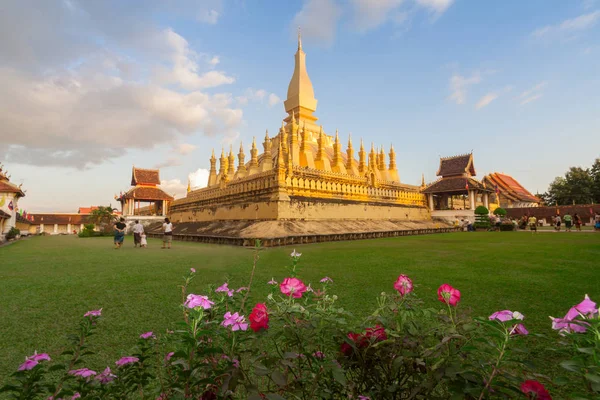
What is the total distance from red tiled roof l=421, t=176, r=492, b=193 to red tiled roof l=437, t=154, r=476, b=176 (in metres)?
0.90

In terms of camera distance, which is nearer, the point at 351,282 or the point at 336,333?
the point at 336,333

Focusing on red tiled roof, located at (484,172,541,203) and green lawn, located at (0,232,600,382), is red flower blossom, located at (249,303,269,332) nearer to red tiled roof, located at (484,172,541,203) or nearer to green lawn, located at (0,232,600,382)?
green lawn, located at (0,232,600,382)

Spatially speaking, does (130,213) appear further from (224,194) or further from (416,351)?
(416,351)

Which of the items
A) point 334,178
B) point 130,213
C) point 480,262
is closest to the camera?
point 480,262

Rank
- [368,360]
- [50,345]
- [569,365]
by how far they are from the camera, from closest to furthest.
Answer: [569,365] < [368,360] < [50,345]

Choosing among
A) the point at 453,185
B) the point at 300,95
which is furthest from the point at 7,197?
the point at 453,185

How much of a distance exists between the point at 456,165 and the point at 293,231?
863 inches

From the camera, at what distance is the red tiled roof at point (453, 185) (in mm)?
25188

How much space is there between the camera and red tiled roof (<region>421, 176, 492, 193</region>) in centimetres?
2519

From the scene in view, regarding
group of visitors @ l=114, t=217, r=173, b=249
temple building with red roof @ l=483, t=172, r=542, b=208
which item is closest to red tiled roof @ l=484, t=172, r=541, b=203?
temple building with red roof @ l=483, t=172, r=542, b=208

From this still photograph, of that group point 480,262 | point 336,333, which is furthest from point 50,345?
point 480,262

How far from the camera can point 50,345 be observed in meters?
2.71

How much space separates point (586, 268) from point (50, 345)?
8299 millimetres

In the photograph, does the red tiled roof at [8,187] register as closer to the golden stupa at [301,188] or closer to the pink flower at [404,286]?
the golden stupa at [301,188]
